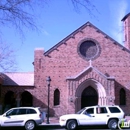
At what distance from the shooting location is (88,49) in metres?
32.6

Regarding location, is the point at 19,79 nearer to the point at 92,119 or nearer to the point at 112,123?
the point at 92,119

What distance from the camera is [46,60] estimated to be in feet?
104

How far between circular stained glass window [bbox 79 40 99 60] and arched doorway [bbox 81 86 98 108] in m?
3.82

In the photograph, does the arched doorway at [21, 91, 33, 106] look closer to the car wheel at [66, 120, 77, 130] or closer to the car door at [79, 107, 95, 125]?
the car wheel at [66, 120, 77, 130]

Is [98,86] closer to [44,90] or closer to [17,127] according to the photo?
[44,90]

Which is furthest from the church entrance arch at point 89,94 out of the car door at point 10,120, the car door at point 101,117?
the car door at point 10,120

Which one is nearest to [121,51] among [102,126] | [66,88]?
[66,88]

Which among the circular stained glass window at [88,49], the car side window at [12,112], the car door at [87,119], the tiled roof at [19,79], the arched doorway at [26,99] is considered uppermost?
the circular stained glass window at [88,49]

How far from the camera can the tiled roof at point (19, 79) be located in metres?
32.2

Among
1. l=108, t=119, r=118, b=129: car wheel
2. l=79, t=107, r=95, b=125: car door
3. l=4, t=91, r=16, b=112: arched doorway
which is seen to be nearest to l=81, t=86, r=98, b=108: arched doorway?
l=4, t=91, r=16, b=112: arched doorway

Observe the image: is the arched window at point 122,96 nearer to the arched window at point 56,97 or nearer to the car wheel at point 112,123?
the arched window at point 56,97

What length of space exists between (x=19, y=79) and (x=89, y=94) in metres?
8.83

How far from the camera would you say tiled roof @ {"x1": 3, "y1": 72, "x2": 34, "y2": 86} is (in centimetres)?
3225

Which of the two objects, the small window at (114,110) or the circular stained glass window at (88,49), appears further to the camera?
the circular stained glass window at (88,49)
